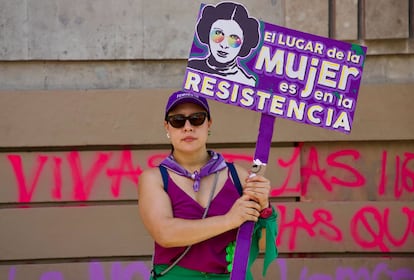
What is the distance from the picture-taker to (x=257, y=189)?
3.36 m

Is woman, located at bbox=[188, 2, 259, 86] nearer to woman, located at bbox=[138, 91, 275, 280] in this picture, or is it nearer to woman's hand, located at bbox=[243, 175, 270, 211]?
woman, located at bbox=[138, 91, 275, 280]

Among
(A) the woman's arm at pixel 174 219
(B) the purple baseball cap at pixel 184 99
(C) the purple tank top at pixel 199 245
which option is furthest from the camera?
(B) the purple baseball cap at pixel 184 99

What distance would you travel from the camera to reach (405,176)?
619 centimetres

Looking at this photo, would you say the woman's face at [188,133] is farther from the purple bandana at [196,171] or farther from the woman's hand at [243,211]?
the woman's hand at [243,211]

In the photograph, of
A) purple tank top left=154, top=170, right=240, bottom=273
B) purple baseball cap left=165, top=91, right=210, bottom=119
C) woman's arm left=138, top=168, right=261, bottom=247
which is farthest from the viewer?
purple baseball cap left=165, top=91, right=210, bottom=119

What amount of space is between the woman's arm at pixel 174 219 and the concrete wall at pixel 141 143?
2.62 metres

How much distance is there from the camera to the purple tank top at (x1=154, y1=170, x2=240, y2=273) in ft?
11.0

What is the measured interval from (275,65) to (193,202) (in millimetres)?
734

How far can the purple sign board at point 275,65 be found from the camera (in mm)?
3492

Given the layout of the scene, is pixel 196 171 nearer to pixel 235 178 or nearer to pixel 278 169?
pixel 235 178

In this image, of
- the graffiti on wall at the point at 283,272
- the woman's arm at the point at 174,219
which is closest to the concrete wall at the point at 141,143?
the graffiti on wall at the point at 283,272

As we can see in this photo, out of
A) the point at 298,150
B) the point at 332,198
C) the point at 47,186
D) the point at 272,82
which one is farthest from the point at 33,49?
the point at 272,82

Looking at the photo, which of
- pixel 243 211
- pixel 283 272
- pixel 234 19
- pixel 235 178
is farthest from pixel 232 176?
pixel 283 272

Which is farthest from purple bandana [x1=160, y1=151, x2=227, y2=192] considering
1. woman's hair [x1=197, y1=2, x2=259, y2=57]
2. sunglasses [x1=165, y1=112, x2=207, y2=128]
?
woman's hair [x1=197, y1=2, x2=259, y2=57]
